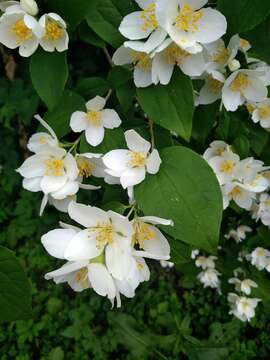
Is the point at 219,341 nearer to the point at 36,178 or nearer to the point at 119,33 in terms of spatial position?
the point at 36,178

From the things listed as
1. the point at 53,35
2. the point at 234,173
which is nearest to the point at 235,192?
the point at 234,173

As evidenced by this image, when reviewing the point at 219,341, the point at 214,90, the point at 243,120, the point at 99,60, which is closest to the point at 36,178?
the point at 214,90

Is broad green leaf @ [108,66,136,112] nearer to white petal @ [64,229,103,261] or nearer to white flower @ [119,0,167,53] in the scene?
white flower @ [119,0,167,53]

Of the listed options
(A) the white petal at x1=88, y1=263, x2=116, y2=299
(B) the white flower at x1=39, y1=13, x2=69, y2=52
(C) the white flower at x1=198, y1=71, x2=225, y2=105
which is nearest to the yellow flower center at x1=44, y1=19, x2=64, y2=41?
(B) the white flower at x1=39, y1=13, x2=69, y2=52

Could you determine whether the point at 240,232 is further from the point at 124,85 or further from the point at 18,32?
the point at 18,32

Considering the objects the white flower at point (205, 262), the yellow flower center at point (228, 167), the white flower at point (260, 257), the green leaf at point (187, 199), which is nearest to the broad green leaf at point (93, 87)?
the green leaf at point (187, 199)
